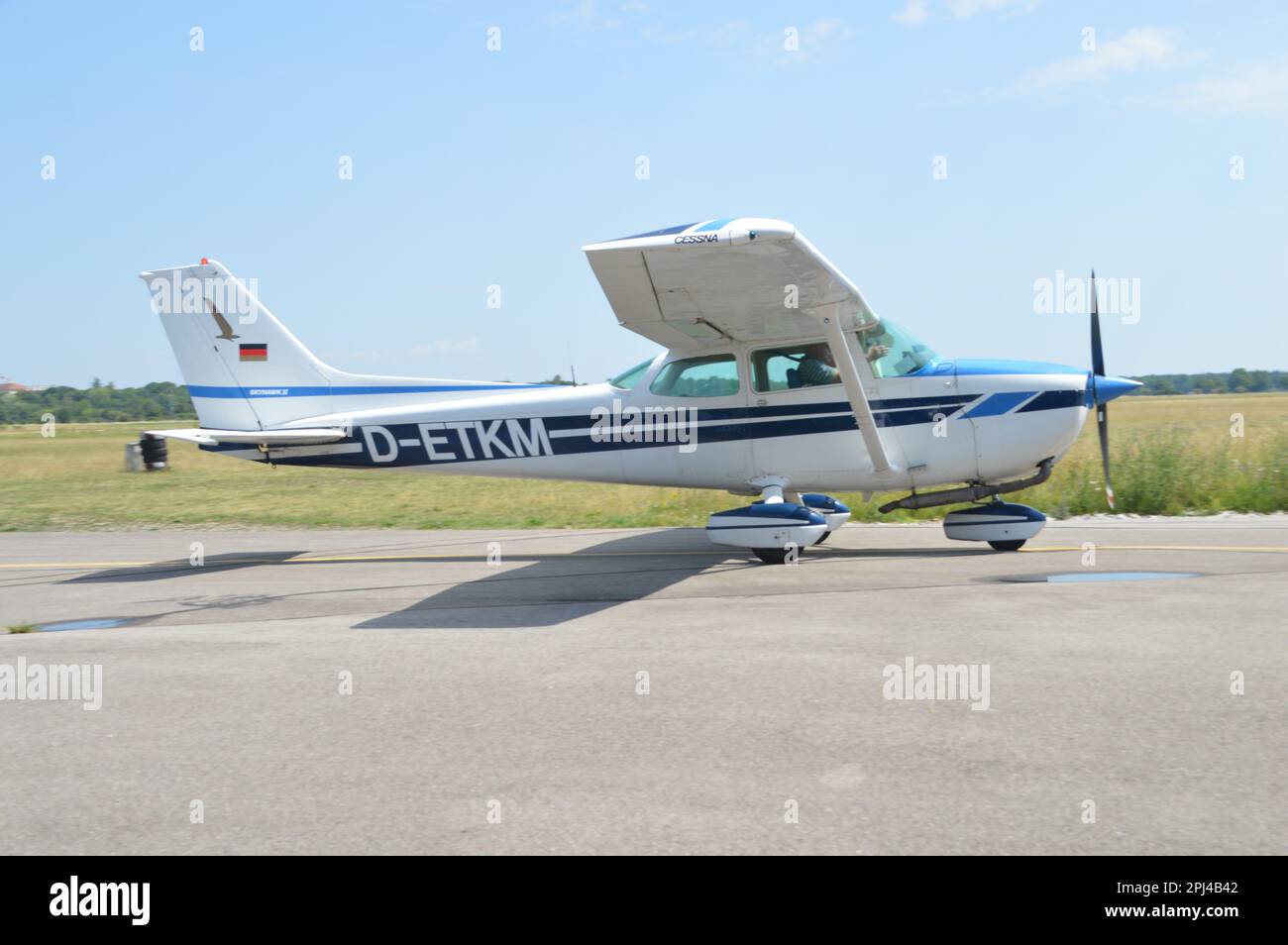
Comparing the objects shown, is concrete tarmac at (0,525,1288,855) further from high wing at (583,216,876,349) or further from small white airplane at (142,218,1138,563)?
high wing at (583,216,876,349)

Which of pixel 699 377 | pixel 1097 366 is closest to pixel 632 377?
pixel 699 377

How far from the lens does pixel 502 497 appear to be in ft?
64.6

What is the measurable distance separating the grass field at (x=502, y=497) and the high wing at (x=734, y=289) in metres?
4.71

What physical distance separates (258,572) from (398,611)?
3.29 metres

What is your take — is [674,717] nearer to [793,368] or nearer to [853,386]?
[853,386]

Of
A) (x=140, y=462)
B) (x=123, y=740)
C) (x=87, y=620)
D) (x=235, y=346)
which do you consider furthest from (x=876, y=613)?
(x=140, y=462)

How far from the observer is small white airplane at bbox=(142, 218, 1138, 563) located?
383 inches

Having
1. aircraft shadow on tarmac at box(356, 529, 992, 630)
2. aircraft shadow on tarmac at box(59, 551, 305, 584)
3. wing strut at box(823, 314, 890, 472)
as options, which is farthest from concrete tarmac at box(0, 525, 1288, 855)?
wing strut at box(823, 314, 890, 472)

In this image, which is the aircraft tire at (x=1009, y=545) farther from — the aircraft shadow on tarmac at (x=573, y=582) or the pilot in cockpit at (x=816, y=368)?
the pilot in cockpit at (x=816, y=368)

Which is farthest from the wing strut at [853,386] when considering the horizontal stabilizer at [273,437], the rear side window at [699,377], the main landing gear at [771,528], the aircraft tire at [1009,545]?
the horizontal stabilizer at [273,437]

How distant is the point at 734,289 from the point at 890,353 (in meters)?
2.27

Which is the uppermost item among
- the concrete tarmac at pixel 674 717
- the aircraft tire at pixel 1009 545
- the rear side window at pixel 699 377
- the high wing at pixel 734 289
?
the high wing at pixel 734 289

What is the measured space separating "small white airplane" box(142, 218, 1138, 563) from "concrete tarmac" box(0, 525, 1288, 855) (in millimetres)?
1563

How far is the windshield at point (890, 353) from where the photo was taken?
33.7 ft
